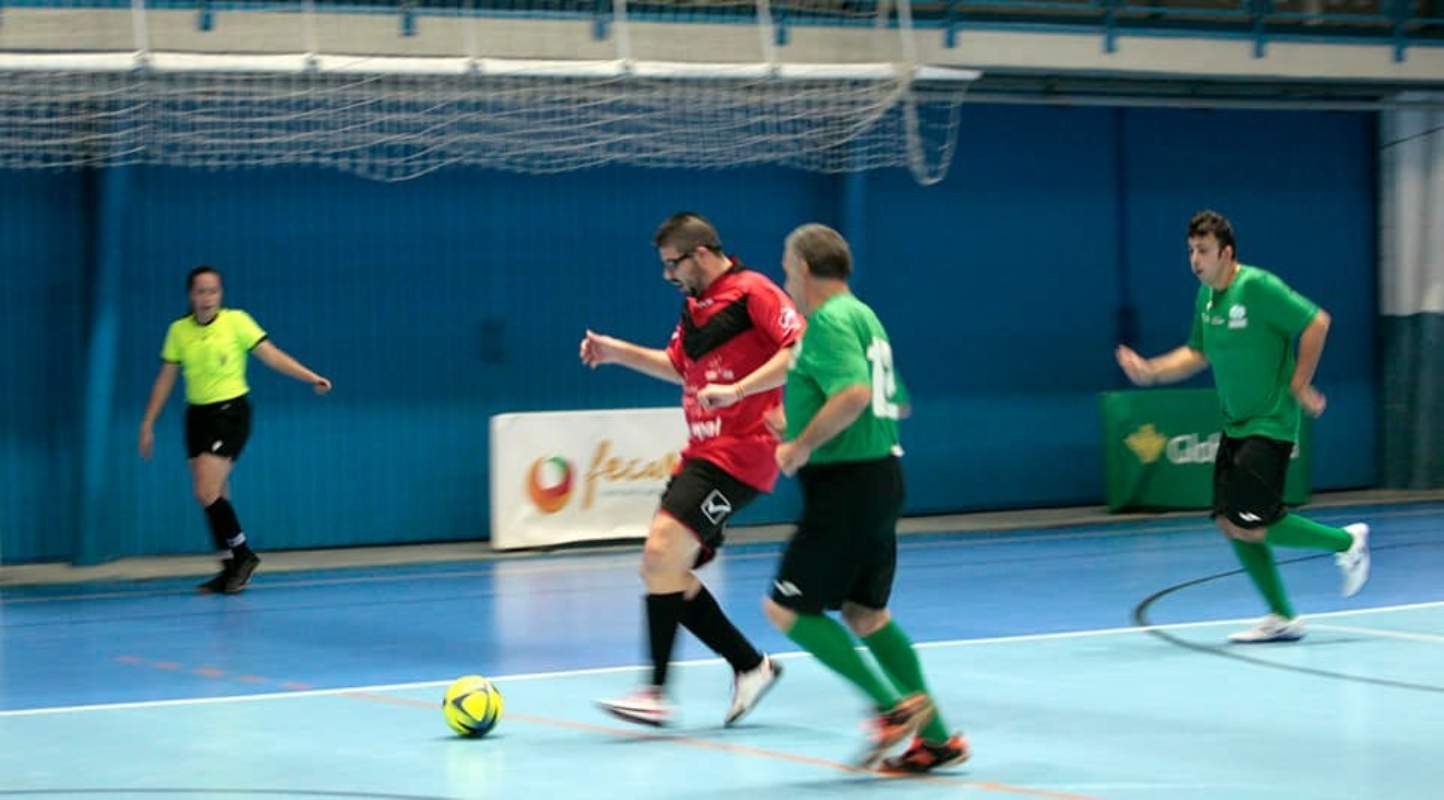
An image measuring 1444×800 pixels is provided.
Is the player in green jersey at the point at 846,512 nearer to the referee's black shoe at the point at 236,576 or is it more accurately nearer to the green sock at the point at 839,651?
the green sock at the point at 839,651

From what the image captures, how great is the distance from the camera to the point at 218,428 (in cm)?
→ 1330

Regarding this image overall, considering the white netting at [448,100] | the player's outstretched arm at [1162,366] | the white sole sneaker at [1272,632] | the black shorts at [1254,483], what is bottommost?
the white sole sneaker at [1272,632]

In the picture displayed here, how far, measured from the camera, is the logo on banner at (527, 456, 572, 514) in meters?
16.0

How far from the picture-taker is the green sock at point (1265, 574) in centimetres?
1010

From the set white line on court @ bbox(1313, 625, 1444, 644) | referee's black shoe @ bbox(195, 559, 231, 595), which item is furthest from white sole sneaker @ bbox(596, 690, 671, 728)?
referee's black shoe @ bbox(195, 559, 231, 595)

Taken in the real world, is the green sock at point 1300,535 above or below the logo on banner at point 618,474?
above

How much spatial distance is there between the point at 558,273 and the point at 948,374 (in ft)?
12.7

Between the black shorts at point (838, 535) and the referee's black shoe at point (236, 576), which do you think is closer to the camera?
the black shorts at point (838, 535)

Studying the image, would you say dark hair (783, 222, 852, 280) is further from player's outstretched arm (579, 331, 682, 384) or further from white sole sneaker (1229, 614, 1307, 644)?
white sole sneaker (1229, 614, 1307, 644)

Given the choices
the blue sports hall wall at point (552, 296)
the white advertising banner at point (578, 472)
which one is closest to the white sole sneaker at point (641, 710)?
the white advertising banner at point (578, 472)

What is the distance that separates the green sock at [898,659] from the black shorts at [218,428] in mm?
7190

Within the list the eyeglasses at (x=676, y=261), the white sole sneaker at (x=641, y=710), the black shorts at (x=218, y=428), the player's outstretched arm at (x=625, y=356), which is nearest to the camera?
the white sole sneaker at (x=641, y=710)

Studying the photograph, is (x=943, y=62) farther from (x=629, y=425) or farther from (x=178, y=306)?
(x=178, y=306)

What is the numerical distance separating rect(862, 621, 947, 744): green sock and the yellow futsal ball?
1602 millimetres
